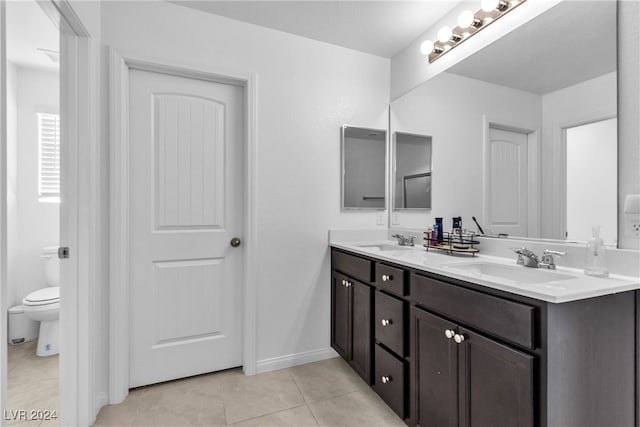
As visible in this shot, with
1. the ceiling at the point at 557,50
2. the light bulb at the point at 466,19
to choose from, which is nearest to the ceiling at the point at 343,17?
the light bulb at the point at 466,19

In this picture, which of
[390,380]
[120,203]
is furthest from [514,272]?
[120,203]

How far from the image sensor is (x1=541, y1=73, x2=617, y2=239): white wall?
4.16 ft

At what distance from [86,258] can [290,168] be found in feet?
4.19

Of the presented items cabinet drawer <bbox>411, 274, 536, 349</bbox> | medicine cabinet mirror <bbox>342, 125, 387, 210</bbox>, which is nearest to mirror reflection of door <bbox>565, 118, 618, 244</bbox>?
cabinet drawer <bbox>411, 274, 536, 349</bbox>

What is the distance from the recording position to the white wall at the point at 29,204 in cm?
258

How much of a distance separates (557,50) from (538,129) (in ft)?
1.15

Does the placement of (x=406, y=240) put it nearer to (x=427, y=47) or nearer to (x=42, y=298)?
(x=427, y=47)

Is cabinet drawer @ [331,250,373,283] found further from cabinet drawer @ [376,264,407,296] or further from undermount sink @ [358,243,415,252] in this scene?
undermount sink @ [358,243,415,252]

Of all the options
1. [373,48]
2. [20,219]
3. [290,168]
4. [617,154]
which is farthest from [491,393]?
[20,219]

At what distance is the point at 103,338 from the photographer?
173 cm

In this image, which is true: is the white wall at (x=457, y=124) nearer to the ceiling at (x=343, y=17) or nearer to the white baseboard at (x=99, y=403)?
the ceiling at (x=343, y=17)

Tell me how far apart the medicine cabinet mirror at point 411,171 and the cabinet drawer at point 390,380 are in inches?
41.4

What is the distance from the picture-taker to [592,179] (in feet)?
4.22

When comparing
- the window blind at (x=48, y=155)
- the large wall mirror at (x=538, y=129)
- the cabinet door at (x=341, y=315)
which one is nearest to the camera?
the large wall mirror at (x=538, y=129)
